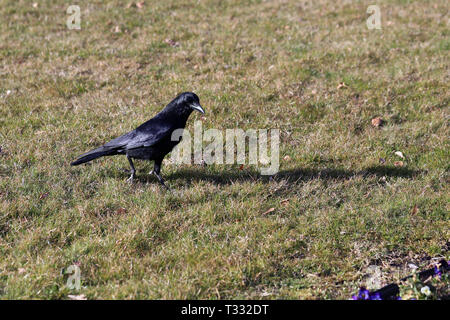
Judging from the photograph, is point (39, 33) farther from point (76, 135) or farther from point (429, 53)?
point (429, 53)

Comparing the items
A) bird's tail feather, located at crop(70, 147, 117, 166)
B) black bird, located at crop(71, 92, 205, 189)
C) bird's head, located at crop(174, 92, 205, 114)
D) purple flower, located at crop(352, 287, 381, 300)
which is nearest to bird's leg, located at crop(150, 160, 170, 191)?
black bird, located at crop(71, 92, 205, 189)

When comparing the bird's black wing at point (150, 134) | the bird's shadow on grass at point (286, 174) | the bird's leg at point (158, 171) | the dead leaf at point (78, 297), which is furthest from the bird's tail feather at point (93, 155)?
the dead leaf at point (78, 297)

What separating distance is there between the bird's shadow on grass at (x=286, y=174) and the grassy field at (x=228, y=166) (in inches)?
1.0

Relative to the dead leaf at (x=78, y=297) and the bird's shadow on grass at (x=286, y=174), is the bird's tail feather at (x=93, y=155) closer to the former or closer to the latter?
the bird's shadow on grass at (x=286, y=174)

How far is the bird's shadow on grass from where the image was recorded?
20.4ft

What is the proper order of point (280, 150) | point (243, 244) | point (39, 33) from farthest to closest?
point (39, 33)
point (280, 150)
point (243, 244)

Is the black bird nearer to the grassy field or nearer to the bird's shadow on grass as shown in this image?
the grassy field

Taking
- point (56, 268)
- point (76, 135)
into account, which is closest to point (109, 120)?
point (76, 135)

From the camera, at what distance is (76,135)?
7.07 metres

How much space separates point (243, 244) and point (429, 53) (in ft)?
22.7

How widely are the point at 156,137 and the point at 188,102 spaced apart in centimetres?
55

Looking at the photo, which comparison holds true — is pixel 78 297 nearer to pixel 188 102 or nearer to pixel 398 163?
pixel 188 102

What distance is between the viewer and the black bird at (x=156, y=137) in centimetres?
569

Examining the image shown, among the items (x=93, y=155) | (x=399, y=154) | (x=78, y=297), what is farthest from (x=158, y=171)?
(x=399, y=154)
